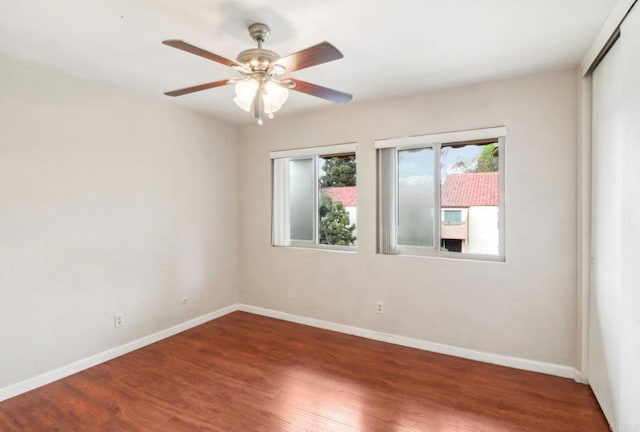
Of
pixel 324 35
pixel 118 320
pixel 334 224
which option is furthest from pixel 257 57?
pixel 118 320

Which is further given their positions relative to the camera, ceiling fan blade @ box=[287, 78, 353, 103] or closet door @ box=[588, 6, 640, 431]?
ceiling fan blade @ box=[287, 78, 353, 103]

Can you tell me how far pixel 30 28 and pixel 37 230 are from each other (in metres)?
1.41

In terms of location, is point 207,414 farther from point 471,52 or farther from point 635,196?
point 471,52

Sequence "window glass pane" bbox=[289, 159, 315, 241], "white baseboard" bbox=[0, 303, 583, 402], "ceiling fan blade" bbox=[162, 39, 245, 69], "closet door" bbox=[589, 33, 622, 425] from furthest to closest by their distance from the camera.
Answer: "window glass pane" bbox=[289, 159, 315, 241]
"white baseboard" bbox=[0, 303, 583, 402]
"closet door" bbox=[589, 33, 622, 425]
"ceiling fan blade" bbox=[162, 39, 245, 69]

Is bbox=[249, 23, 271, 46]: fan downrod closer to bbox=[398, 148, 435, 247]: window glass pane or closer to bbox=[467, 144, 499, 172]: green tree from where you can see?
bbox=[398, 148, 435, 247]: window glass pane

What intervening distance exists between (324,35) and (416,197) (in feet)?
5.93

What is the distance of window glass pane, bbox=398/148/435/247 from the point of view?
3.23 m

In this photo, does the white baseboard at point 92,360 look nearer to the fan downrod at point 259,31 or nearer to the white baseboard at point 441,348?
the white baseboard at point 441,348

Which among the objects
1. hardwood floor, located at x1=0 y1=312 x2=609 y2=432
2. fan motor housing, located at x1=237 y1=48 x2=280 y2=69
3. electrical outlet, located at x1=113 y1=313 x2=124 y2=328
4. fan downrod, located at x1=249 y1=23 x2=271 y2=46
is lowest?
hardwood floor, located at x1=0 y1=312 x2=609 y2=432

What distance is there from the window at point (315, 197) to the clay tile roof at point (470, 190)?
0.98m

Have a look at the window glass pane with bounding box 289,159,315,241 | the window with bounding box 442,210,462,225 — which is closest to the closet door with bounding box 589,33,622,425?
the window with bounding box 442,210,462,225

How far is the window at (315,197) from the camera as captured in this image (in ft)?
12.2

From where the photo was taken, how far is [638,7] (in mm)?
1573

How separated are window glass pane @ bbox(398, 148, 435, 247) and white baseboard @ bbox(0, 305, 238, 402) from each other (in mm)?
2547
